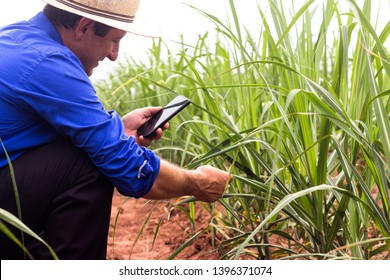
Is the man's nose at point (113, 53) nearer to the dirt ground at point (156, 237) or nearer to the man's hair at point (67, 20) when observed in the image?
the man's hair at point (67, 20)

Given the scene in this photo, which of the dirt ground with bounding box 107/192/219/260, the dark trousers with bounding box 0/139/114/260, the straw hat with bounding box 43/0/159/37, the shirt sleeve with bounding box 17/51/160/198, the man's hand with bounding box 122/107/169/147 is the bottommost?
the dirt ground with bounding box 107/192/219/260

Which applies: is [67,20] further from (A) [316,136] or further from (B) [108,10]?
(A) [316,136]

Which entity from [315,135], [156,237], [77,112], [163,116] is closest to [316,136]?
[315,135]

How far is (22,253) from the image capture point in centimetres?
207

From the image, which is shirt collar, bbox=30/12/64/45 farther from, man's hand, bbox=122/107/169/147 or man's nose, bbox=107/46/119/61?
man's hand, bbox=122/107/169/147

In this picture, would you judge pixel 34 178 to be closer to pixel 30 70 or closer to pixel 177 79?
pixel 30 70

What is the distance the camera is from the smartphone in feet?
7.14

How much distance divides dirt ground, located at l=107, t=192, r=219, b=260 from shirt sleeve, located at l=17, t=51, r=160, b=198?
59cm

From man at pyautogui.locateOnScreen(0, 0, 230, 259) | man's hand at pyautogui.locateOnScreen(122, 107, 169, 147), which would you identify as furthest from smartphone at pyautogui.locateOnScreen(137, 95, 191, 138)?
man at pyautogui.locateOnScreen(0, 0, 230, 259)

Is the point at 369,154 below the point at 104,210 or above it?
above
